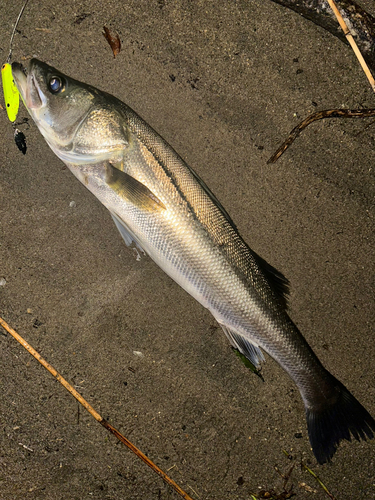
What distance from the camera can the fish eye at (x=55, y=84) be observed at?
2402mm

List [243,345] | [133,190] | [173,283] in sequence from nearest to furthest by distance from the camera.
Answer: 1. [133,190]
2. [243,345]
3. [173,283]

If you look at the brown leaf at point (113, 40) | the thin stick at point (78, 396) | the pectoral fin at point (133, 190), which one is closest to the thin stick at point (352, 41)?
the brown leaf at point (113, 40)

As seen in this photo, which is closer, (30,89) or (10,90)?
(30,89)

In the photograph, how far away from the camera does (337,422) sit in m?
2.79

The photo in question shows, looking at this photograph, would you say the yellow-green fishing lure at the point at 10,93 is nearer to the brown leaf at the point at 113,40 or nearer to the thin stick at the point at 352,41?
the brown leaf at the point at 113,40

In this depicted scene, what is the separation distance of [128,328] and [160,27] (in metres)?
2.62

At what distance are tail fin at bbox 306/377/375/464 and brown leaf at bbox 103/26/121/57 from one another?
3335mm

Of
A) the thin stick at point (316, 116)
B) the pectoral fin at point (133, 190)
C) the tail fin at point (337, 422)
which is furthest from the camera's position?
the thin stick at point (316, 116)

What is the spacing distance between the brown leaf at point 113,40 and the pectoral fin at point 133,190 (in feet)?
3.93

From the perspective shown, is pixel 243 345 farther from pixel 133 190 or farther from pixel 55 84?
pixel 55 84

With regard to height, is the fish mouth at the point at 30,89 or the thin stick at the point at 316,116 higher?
the thin stick at the point at 316,116

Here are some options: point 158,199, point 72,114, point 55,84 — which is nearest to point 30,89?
point 55,84

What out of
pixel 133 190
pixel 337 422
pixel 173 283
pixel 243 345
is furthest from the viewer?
pixel 173 283

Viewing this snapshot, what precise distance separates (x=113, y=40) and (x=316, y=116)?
1.88 metres
